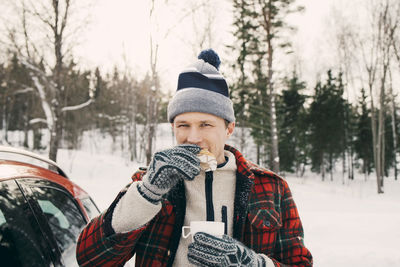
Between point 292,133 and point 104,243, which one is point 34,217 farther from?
point 292,133

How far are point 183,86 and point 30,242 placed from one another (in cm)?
128

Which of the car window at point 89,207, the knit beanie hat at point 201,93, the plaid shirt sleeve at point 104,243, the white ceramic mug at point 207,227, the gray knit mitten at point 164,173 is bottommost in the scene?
the car window at point 89,207

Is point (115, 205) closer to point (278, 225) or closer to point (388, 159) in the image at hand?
point (278, 225)

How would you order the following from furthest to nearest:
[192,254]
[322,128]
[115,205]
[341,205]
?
[322,128]
[341,205]
[115,205]
[192,254]

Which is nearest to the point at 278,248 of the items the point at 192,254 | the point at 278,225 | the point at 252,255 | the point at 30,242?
the point at 278,225

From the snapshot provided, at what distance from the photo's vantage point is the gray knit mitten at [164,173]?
1.22 meters

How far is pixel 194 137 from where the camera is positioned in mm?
1502

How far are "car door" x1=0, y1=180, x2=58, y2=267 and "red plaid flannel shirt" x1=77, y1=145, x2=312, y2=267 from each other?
401mm

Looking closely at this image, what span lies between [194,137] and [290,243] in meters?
0.78

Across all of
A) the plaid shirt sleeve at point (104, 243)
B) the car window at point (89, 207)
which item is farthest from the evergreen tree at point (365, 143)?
the plaid shirt sleeve at point (104, 243)

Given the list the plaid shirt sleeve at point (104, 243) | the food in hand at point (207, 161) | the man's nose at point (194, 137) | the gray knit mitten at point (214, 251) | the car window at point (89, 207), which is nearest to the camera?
the gray knit mitten at point (214, 251)

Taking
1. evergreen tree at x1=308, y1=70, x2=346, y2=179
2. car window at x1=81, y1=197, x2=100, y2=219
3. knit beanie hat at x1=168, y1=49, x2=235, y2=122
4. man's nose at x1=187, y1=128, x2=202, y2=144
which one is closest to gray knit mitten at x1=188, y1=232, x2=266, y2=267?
man's nose at x1=187, y1=128, x2=202, y2=144

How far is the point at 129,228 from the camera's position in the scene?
1258mm

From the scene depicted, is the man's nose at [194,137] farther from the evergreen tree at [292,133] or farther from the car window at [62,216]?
the evergreen tree at [292,133]
